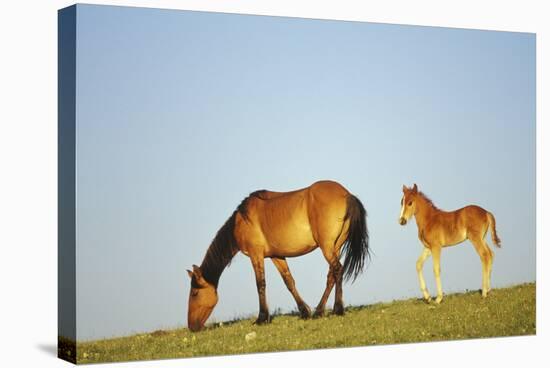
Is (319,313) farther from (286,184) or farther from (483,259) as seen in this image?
(483,259)

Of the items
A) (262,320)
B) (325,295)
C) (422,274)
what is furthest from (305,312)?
(422,274)

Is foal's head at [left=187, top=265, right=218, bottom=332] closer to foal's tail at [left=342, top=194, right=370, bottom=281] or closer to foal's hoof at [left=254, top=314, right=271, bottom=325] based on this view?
foal's hoof at [left=254, top=314, right=271, bottom=325]

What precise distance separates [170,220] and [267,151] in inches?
51.9

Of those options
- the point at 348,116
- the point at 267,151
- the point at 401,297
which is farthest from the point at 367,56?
the point at 401,297

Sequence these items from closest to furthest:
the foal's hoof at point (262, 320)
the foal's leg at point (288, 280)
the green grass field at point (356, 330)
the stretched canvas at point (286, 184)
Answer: the stretched canvas at point (286, 184) < the green grass field at point (356, 330) < the foal's hoof at point (262, 320) < the foal's leg at point (288, 280)

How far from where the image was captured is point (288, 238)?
1373 cm

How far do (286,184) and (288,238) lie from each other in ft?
1.92

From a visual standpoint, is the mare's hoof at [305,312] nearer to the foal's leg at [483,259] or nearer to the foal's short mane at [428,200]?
the foal's short mane at [428,200]

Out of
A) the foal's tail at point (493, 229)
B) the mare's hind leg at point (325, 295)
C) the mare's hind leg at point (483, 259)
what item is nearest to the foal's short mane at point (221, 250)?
the mare's hind leg at point (325, 295)

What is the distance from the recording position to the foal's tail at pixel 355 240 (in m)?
13.9

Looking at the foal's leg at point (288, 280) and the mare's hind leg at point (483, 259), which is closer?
the foal's leg at point (288, 280)

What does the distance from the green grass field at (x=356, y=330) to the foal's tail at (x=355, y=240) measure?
17.1 inches

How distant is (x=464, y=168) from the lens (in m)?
14.6

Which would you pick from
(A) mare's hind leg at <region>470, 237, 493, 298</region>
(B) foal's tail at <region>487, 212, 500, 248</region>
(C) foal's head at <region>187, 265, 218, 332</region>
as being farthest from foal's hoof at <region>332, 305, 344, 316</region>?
(B) foal's tail at <region>487, 212, 500, 248</region>
